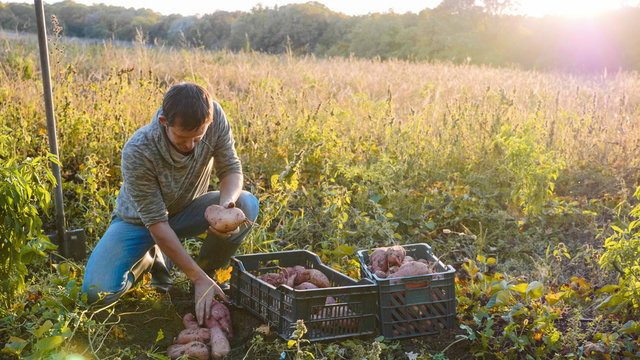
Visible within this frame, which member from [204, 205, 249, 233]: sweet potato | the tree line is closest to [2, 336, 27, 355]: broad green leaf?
[204, 205, 249, 233]: sweet potato

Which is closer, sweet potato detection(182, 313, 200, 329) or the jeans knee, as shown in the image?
sweet potato detection(182, 313, 200, 329)

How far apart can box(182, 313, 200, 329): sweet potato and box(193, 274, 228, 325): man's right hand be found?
5 centimetres

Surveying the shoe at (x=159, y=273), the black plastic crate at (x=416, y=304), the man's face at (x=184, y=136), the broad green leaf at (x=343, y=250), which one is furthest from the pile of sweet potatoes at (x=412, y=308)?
the shoe at (x=159, y=273)

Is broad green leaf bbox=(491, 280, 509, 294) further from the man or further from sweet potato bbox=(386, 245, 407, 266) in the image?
the man

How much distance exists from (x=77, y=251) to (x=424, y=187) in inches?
106

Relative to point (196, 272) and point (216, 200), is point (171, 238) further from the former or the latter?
point (216, 200)

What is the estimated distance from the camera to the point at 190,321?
99.3 inches

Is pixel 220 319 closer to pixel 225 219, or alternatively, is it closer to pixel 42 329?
pixel 225 219

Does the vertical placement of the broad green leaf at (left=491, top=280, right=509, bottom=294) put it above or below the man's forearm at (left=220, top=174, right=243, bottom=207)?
below

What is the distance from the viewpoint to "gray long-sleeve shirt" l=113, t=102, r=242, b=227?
254 cm

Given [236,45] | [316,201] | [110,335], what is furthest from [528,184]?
[236,45]

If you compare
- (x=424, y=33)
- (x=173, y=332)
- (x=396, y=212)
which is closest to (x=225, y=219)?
(x=173, y=332)

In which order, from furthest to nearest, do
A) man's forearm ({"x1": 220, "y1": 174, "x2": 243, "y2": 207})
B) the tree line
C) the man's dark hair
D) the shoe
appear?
1. the tree line
2. the shoe
3. man's forearm ({"x1": 220, "y1": 174, "x2": 243, "y2": 207})
4. the man's dark hair

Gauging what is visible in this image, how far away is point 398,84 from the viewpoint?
9.02m
